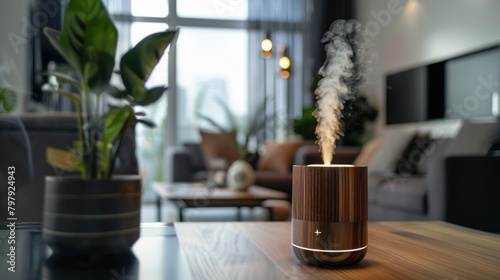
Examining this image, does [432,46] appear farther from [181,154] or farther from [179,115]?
[179,115]

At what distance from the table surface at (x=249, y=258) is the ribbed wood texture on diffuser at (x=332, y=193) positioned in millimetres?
75

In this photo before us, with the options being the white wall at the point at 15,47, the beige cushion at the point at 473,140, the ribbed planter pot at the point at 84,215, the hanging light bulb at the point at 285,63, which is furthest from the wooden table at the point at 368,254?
the white wall at the point at 15,47

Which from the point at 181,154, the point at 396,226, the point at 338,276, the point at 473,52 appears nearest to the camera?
the point at 338,276

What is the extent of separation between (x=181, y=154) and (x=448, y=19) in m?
2.60

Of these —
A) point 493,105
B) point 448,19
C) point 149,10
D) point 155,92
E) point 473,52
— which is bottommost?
point 155,92

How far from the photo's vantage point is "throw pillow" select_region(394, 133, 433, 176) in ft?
10.9

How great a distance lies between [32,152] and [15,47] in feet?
12.1

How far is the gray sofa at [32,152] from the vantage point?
1.56 metres

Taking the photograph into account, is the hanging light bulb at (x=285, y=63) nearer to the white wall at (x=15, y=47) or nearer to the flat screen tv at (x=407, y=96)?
the flat screen tv at (x=407, y=96)

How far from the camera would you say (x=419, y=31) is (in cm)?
432

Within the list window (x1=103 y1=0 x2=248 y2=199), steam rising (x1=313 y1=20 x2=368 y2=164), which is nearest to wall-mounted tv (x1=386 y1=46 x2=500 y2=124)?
window (x1=103 y1=0 x2=248 y2=199)

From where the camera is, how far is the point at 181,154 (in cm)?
450

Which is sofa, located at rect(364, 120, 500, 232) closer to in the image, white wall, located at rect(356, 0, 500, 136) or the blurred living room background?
the blurred living room background

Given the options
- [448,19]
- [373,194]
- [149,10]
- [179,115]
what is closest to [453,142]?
[373,194]
